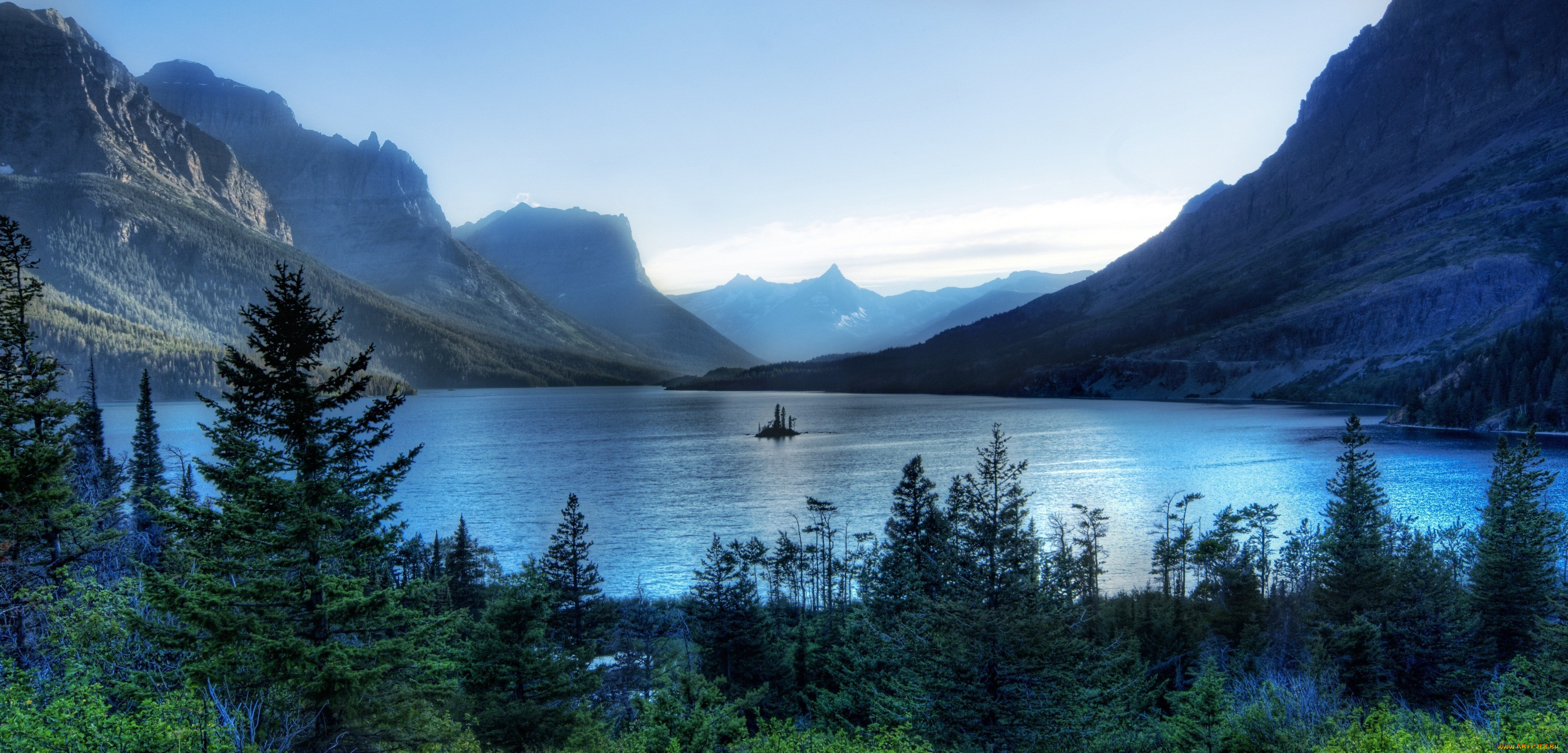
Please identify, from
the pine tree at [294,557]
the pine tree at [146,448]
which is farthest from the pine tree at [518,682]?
the pine tree at [146,448]

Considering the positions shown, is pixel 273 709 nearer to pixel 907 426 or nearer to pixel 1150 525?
pixel 1150 525

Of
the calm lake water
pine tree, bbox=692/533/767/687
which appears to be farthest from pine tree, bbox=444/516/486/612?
pine tree, bbox=692/533/767/687

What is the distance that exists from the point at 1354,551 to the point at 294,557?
43.7m

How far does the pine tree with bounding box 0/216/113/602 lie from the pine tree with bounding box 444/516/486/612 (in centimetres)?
2227

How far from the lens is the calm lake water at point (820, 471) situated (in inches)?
2591

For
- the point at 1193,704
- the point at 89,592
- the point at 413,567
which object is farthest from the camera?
the point at 413,567

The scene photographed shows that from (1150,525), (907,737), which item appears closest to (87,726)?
→ (907,737)

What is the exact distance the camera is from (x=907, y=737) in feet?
69.5

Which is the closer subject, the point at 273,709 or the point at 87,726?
the point at 87,726

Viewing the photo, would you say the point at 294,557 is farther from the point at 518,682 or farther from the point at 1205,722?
the point at 1205,722

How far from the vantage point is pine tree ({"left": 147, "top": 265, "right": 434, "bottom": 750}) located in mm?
13859

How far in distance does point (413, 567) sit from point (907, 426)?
394 ft

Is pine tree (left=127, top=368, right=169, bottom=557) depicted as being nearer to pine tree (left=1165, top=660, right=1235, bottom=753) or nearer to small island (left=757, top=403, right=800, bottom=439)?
pine tree (left=1165, top=660, right=1235, bottom=753)

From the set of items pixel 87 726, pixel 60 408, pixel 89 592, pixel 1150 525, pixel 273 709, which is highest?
pixel 60 408
